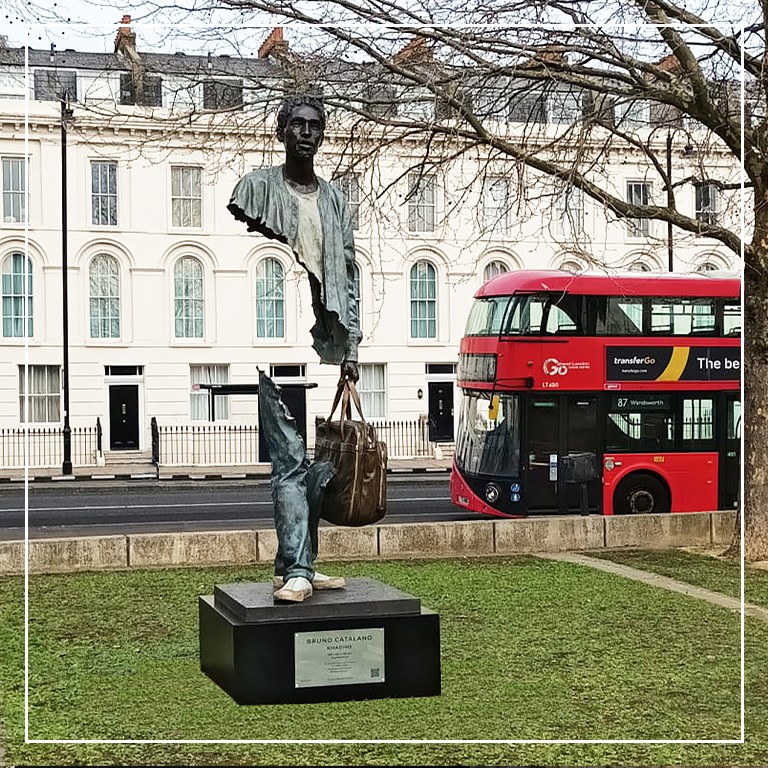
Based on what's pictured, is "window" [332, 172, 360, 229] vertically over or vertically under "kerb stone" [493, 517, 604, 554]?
over

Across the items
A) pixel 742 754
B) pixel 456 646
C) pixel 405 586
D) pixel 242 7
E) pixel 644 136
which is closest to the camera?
pixel 742 754

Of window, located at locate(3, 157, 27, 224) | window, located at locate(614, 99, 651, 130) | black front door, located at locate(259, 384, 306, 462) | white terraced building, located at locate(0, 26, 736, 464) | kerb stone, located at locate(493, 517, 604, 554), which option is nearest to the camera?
black front door, located at locate(259, 384, 306, 462)

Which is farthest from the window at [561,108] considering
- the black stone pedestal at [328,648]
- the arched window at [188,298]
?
the arched window at [188,298]

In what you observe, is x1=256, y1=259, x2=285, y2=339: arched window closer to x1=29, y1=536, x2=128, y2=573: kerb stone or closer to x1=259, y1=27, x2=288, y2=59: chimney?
x1=259, y1=27, x2=288, y2=59: chimney

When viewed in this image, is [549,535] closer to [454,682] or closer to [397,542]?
[397,542]

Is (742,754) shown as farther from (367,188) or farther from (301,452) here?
(367,188)

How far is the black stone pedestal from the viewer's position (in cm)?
772

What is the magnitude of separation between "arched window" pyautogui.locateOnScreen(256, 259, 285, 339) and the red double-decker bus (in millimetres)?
8481

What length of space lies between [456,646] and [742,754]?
10.3ft

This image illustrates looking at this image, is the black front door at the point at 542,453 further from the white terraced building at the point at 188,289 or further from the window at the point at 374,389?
the window at the point at 374,389

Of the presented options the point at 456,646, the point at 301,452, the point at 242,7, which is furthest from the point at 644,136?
the point at 301,452

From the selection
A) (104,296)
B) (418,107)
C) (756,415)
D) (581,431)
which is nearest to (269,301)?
(104,296)

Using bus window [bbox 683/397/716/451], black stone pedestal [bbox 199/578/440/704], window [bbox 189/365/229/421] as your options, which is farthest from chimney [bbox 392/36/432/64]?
window [bbox 189/365/229/421]

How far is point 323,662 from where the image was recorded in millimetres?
7812
